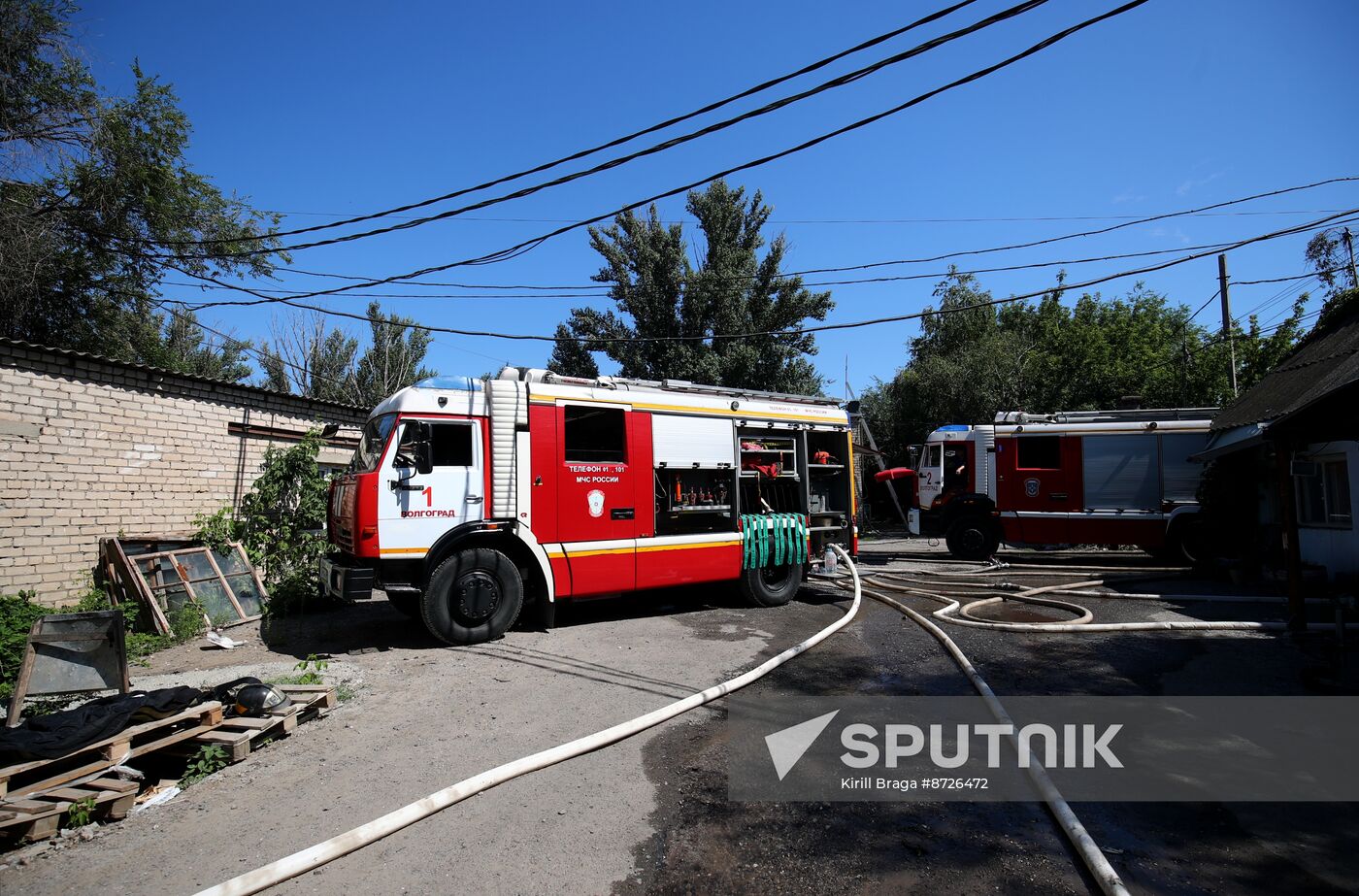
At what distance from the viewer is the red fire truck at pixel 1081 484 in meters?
13.9

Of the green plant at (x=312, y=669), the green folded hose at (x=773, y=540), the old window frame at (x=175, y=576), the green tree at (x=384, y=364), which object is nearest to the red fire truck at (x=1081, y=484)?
the green folded hose at (x=773, y=540)

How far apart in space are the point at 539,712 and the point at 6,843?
312 centimetres

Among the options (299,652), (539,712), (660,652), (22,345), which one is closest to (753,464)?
(660,652)

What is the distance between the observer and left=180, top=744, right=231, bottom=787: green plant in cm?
443

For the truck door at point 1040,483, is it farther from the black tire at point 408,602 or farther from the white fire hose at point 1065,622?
the black tire at point 408,602

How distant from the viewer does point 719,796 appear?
4.00 metres

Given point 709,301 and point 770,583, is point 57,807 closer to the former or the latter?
point 770,583

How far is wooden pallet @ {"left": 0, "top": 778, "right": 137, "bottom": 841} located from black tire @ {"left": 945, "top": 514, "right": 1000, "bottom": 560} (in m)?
14.7

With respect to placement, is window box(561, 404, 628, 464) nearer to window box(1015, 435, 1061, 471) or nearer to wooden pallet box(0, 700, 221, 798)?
wooden pallet box(0, 700, 221, 798)

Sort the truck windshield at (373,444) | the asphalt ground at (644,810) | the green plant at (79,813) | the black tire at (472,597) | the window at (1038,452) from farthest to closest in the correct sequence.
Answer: the window at (1038,452) < the truck windshield at (373,444) < the black tire at (472,597) < the green plant at (79,813) < the asphalt ground at (644,810)

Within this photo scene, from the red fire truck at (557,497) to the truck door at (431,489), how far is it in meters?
0.01

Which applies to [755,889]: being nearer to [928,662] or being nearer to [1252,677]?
[928,662]

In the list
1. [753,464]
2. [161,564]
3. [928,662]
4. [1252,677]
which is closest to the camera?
[1252,677]

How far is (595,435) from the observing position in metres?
8.63
